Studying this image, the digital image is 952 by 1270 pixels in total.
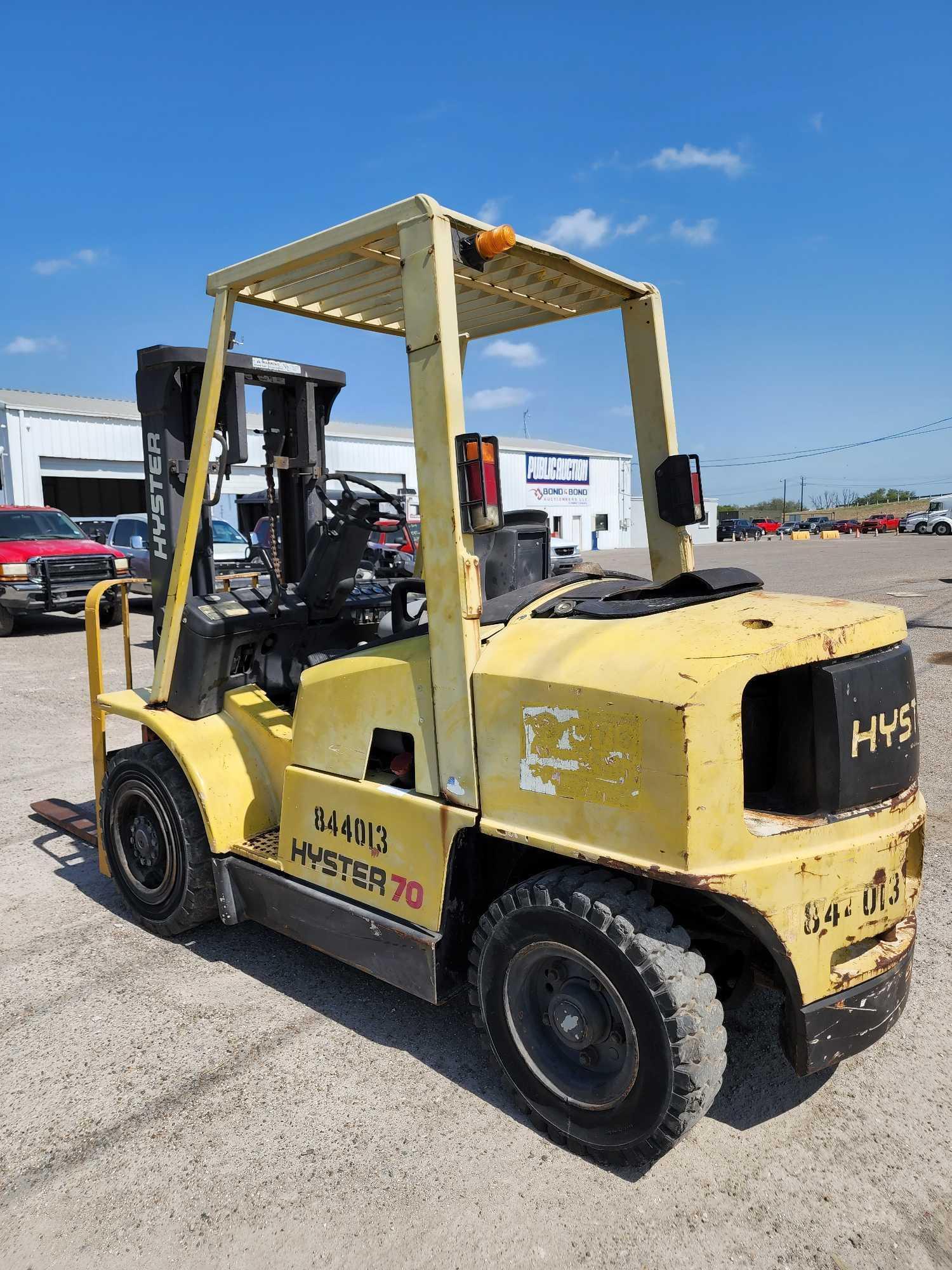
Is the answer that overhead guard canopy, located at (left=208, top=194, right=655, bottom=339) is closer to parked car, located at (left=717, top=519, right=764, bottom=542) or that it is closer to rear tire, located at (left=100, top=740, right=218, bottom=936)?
rear tire, located at (left=100, top=740, right=218, bottom=936)

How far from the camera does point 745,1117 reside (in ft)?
9.39

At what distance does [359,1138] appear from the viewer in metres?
2.80

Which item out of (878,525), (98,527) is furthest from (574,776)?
(878,525)

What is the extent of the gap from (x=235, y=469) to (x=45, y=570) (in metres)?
16.8

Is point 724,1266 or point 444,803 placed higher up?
point 444,803

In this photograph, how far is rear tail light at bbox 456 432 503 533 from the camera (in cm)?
263

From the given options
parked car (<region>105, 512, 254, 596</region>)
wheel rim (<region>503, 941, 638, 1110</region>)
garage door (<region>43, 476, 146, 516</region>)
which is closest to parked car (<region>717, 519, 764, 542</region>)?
garage door (<region>43, 476, 146, 516</region>)

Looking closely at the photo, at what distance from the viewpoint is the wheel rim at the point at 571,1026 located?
2.61 m

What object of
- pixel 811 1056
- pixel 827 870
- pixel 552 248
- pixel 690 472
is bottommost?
pixel 811 1056

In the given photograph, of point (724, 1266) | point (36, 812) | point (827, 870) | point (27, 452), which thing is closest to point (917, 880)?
point (827, 870)

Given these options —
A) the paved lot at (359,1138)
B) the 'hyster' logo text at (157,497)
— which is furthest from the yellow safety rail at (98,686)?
the paved lot at (359,1138)

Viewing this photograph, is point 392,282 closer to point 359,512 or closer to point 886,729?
point 359,512

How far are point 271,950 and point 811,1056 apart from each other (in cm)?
243

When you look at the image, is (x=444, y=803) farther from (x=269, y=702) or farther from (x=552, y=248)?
(x=552, y=248)
